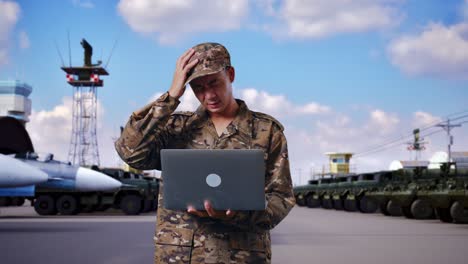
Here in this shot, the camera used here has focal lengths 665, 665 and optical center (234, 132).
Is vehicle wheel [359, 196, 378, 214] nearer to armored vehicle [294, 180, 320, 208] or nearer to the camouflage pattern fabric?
armored vehicle [294, 180, 320, 208]

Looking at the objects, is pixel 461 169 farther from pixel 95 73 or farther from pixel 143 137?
pixel 95 73

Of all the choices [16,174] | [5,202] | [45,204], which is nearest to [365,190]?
[45,204]

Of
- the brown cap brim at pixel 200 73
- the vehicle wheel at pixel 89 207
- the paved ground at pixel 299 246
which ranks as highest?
the brown cap brim at pixel 200 73

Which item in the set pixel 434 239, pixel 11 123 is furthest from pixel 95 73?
pixel 434 239

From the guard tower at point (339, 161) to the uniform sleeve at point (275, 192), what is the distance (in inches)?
2961

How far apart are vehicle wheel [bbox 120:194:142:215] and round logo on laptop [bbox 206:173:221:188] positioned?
24.0 meters

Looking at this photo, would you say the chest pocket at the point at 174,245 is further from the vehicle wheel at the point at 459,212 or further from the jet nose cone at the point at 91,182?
the jet nose cone at the point at 91,182

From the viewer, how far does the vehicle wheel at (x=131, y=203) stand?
26.0 m

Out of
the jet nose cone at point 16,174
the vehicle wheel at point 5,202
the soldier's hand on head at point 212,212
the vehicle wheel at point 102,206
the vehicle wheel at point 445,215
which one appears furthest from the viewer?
the vehicle wheel at point 5,202

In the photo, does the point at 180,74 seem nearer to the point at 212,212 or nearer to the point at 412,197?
the point at 212,212

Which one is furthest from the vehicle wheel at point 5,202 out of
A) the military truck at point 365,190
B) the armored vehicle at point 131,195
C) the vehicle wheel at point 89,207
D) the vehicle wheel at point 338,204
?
the military truck at point 365,190

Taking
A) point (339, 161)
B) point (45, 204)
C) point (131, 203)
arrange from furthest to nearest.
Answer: point (339, 161)
point (131, 203)
point (45, 204)

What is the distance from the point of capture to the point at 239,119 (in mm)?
2719

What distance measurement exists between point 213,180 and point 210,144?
1.14 ft
